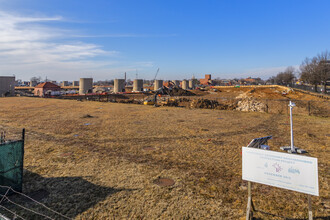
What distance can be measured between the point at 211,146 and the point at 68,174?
21.6 ft

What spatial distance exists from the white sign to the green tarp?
591 cm

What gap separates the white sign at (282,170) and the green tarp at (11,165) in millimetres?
5911

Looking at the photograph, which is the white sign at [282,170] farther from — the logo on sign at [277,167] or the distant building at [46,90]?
the distant building at [46,90]

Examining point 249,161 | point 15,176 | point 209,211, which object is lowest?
point 209,211

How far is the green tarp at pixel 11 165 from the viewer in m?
5.32

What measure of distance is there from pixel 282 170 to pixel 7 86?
64764 mm

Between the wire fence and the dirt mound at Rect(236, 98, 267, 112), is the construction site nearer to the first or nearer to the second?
the wire fence

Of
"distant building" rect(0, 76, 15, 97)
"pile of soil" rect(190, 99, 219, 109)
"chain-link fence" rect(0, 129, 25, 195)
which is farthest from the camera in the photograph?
"distant building" rect(0, 76, 15, 97)

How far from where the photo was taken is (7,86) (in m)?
52.0

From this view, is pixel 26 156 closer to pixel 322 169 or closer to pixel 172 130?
pixel 172 130

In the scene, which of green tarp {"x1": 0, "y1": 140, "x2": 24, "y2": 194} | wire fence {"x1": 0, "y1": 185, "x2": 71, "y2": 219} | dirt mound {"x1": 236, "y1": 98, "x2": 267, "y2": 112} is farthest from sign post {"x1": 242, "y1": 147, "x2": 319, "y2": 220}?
dirt mound {"x1": 236, "y1": 98, "x2": 267, "y2": 112}

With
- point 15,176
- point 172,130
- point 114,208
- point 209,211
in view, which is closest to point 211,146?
point 172,130

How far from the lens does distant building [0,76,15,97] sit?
168ft

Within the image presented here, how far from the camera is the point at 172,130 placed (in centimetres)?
1375
